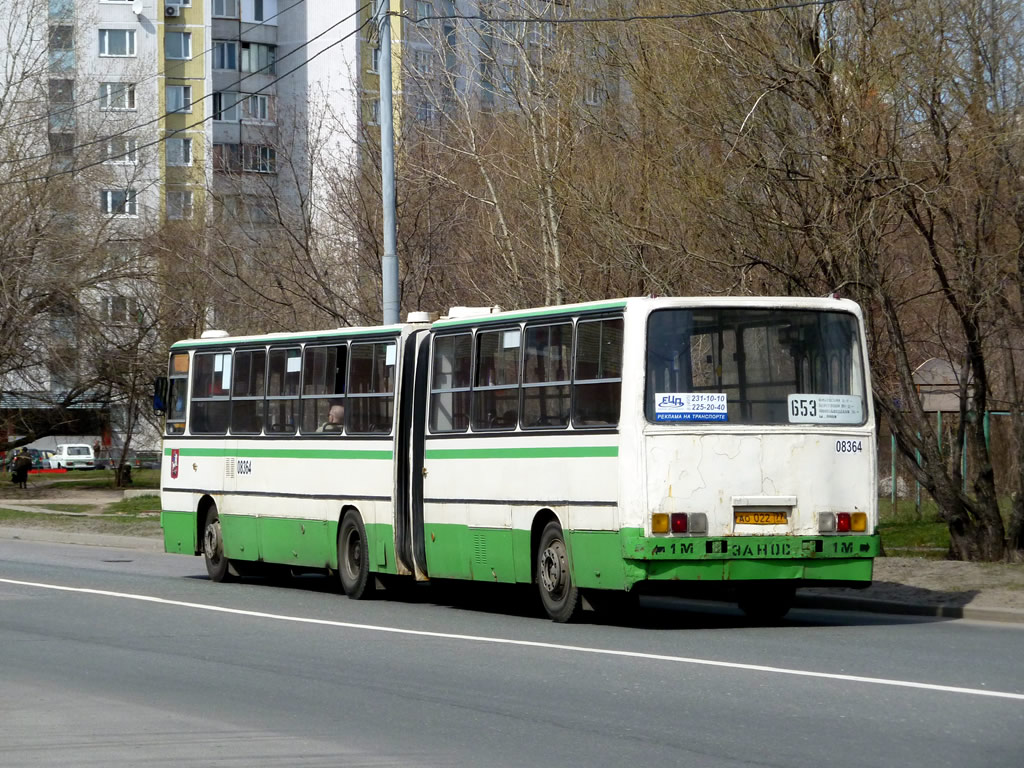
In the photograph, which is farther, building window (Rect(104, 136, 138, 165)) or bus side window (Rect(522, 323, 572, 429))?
building window (Rect(104, 136, 138, 165))

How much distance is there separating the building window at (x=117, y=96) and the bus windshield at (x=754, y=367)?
150 ft

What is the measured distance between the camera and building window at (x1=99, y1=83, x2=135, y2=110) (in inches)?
2404

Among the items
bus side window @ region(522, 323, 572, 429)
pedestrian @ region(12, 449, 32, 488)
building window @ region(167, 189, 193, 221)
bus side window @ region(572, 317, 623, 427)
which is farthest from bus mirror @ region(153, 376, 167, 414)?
pedestrian @ region(12, 449, 32, 488)

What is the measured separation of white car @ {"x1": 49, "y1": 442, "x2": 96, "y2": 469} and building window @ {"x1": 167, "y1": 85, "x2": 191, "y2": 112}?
659 inches

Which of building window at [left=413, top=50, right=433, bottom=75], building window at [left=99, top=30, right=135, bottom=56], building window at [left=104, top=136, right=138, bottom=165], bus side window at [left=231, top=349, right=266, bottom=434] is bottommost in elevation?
bus side window at [left=231, top=349, right=266, bottom=434]

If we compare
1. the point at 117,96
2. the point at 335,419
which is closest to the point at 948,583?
the point at 335,419

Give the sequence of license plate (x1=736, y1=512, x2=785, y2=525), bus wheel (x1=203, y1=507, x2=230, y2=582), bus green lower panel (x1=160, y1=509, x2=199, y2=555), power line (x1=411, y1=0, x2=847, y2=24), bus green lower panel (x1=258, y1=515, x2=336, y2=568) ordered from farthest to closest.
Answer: bus green lower panel (x1=160, y1=509, x2=199, y2=555)
bus wheel (x1=203, y1=507, x2=230, y2=582)
bus green lower panel (x1=258, y1=515, x2=336, y2=568)
power line (x1=411, y1=0, x2=847, y2=24)
license plate (x1=736, y1=512, x2=785, y2=525)

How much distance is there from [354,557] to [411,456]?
1.57 m

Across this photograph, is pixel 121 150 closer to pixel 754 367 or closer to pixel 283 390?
pixel 283 390

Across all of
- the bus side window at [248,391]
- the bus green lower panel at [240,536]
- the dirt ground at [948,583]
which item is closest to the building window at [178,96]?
the bus side window at [248,391]

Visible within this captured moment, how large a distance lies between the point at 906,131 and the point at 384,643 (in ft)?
28.3

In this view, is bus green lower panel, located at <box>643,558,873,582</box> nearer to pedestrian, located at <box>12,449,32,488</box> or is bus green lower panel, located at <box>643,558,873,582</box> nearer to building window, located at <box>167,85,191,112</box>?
pedestrian, located at <box>12,449,32,488</box>

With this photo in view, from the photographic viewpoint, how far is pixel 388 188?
24938 millimetres

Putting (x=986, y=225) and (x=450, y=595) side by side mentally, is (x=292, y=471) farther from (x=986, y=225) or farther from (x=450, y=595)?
(x=986, y=225)
